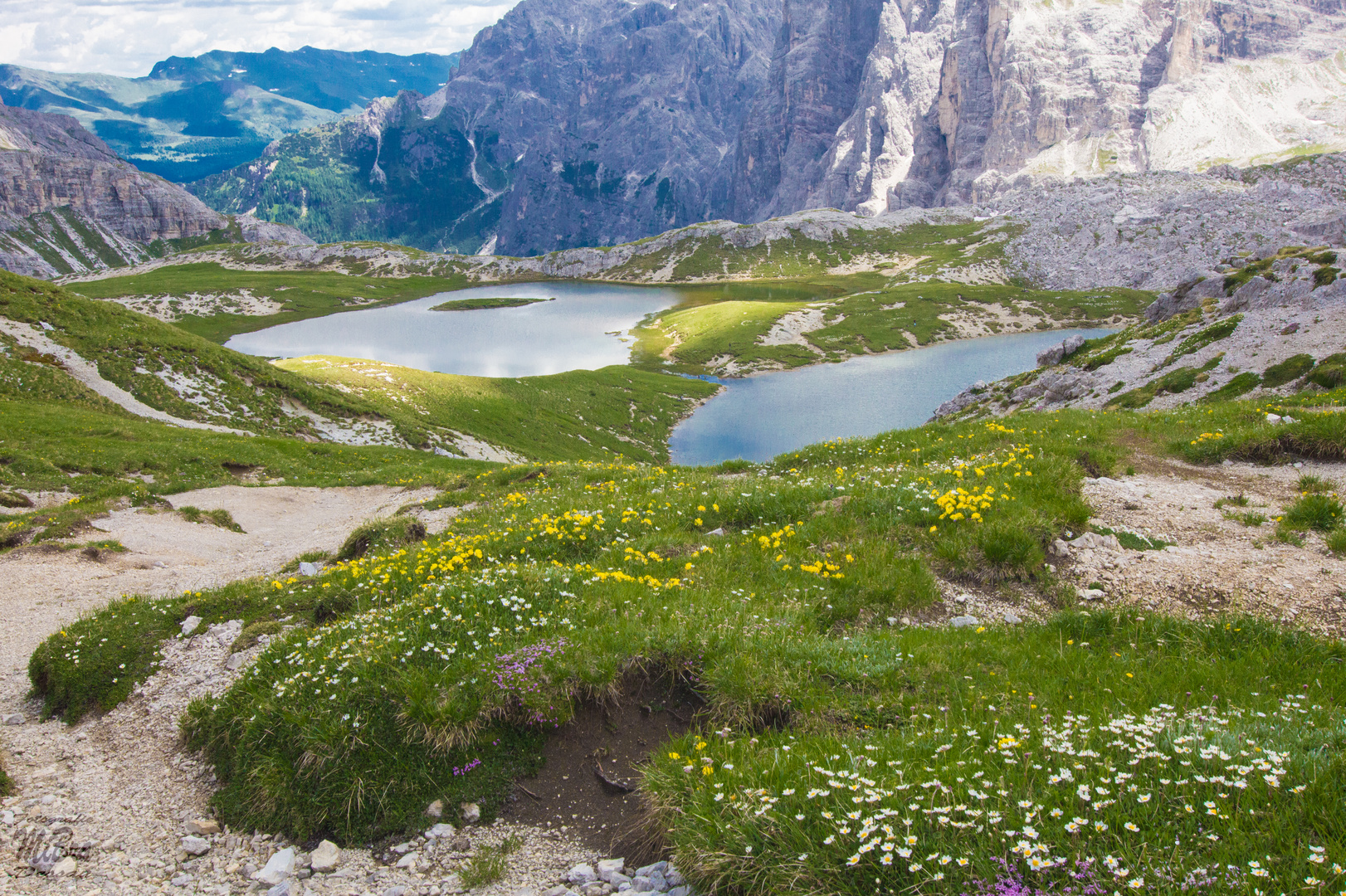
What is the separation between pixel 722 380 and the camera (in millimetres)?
140625

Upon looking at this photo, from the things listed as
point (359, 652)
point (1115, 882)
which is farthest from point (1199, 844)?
point (359, 652)

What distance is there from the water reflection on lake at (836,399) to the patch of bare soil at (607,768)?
70359mm

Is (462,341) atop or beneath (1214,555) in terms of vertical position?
atop

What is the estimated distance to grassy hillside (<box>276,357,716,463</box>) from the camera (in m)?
68.3

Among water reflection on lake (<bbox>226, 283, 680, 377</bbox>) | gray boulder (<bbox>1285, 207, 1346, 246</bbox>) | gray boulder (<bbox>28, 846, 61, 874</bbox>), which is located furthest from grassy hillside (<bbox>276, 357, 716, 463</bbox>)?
gray boulder (<bbox>1285, 207, 1346, 246</bbox>)

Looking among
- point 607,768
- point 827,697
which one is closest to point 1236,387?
point 827,697

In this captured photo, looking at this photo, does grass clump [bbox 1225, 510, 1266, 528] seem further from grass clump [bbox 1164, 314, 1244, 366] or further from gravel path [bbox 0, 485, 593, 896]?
grass clump [bbox 1164, 314, 1244, 366]

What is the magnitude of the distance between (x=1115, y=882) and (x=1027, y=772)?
1.20 m

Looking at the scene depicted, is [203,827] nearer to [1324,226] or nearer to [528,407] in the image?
[528,407]

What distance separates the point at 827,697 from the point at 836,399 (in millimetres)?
Result: 108384

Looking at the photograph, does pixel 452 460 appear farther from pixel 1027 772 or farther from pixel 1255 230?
pixel 1255 230

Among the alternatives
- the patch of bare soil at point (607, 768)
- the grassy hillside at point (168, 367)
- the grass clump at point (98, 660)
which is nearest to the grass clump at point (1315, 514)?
the patch of bare soil at point (607, 768)

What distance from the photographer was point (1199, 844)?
431 centimetres

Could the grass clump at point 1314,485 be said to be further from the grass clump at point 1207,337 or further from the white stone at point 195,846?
the grass clump at point 1207,337
